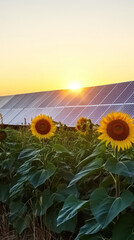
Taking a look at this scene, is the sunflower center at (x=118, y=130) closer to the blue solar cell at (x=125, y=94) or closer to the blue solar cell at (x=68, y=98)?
the blue solar cell at (x=125, y=94)

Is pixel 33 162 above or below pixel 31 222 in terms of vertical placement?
above

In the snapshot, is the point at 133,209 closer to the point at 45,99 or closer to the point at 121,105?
the point at 121,105

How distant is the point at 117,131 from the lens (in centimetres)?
281

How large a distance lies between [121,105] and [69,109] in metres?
2.55

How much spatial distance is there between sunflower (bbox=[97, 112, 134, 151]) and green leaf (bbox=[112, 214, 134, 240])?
19.5 inches

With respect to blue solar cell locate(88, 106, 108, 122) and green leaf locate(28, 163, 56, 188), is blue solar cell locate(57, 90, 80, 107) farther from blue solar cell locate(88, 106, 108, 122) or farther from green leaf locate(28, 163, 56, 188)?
green leaf locate(28, 163, 56, 188)

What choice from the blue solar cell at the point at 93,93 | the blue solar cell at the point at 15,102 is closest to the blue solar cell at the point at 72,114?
the blue solar cell at the point at 93,93

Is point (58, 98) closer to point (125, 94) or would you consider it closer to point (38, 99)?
point (38, 99)

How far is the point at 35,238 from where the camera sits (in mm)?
3729

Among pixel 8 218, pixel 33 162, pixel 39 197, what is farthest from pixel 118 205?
pixel 8 218

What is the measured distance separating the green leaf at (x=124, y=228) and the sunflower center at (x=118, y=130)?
22.1 inches

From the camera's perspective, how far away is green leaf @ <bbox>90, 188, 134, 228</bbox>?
2.55 meters

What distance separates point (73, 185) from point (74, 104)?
10.8 meters

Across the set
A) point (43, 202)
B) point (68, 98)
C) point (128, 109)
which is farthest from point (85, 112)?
point (43, 202)
